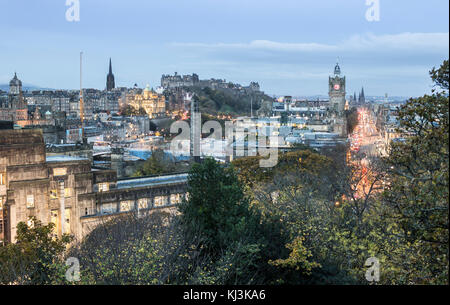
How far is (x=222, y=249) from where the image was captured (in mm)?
16594

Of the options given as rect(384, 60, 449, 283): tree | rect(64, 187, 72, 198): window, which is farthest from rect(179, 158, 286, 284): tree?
rect(64, 187, 72, 198): window

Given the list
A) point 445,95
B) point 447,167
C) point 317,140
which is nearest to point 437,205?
point 447,167

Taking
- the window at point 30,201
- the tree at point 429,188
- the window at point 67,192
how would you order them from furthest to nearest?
the window at point 67,192
the window at point 30,201
the tree at point 429,188

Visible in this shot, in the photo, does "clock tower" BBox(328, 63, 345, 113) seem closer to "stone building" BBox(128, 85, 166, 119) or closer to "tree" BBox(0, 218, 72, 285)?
"stone building" BBox(128, 85, 166, 119)

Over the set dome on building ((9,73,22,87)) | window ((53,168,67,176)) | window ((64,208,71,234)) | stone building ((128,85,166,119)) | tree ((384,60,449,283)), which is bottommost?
window ((64,208,71,234))

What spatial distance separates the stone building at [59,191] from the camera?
84.5 feet

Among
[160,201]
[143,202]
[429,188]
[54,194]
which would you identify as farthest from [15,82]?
[429,188]

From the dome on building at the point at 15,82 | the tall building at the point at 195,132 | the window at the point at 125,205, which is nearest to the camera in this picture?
the window at the point at 125,205

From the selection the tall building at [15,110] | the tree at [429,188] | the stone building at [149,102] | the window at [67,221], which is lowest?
the window at [67,221]

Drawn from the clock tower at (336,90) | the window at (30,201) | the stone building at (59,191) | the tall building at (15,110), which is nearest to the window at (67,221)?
the stone building at (59,191)

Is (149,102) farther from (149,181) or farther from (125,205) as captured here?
(125,205)

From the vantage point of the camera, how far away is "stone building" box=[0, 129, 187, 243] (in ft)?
84.5

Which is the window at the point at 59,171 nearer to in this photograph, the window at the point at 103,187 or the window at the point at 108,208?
the window at the point at 103,187

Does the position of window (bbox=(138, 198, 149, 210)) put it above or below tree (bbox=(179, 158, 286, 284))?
below
